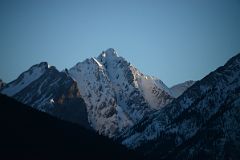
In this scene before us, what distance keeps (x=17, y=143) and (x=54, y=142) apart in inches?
669

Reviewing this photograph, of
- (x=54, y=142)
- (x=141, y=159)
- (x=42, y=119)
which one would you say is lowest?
(x=141, y=159)

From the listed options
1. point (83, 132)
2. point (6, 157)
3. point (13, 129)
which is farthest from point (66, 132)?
point (6, 157)

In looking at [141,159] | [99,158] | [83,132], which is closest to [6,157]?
[99,158]

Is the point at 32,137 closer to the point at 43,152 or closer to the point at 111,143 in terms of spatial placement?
the point at 43,152

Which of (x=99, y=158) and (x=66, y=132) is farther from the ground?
(x=66, y=132)

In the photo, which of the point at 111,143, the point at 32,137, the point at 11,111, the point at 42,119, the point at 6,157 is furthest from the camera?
the point at 111,143

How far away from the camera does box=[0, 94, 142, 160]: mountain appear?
11131 cm

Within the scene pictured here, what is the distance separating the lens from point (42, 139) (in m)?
124

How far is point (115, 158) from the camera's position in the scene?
146750 mm

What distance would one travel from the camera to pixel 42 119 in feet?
468

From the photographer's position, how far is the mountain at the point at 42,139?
11131 cm

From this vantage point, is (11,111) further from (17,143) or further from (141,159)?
(141,159)

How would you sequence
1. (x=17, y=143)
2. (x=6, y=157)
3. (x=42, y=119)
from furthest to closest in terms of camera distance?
(x=42, y=119) < (x=17, y=143) < (x=6, y=157)

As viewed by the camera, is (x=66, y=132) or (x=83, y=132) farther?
(x=83, y=132)
